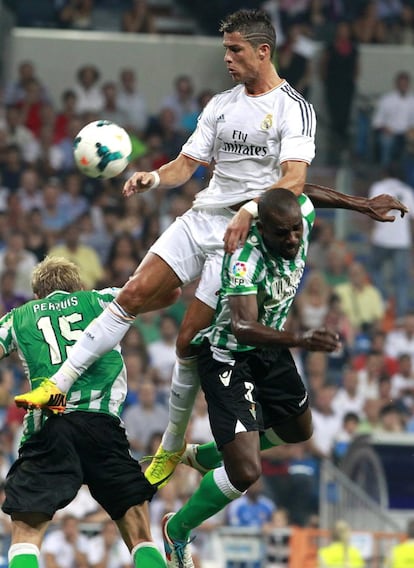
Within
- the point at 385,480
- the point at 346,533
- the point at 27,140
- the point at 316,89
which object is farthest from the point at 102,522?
the point at 316,89

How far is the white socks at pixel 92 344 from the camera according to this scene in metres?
7.29

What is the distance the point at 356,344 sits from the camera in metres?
16.3

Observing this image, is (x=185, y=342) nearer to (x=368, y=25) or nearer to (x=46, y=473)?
(x=46, y=473)

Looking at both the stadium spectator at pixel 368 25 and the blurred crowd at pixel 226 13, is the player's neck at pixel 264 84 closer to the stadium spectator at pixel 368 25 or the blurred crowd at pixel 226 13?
the blurred crowd at pixel 226 13

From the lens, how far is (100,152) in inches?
300

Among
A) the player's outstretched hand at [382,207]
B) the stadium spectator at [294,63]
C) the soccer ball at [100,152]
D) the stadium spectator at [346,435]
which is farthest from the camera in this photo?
the stadium spectator at [294,63]

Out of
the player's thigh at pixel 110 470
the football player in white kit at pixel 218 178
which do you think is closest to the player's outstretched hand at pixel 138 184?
the football player in white kit at pixel 218 178

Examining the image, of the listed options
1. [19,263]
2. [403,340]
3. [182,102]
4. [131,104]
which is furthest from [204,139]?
[182,102]

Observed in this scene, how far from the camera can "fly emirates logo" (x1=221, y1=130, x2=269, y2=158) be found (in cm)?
751

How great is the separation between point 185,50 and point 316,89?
6.53 ft

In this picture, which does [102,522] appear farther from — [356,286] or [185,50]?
[185,50]

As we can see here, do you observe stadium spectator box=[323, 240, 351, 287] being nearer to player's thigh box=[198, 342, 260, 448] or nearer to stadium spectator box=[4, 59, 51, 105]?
stadium spectator box=[4, 59, 51, 105]

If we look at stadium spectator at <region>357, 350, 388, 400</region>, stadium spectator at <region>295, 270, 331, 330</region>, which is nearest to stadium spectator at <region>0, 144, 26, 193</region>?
stadium spectator at <region>295, 270, 331, 330</region>

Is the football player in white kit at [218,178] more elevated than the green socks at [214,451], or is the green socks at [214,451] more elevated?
the football player in white kit at [218,178]
